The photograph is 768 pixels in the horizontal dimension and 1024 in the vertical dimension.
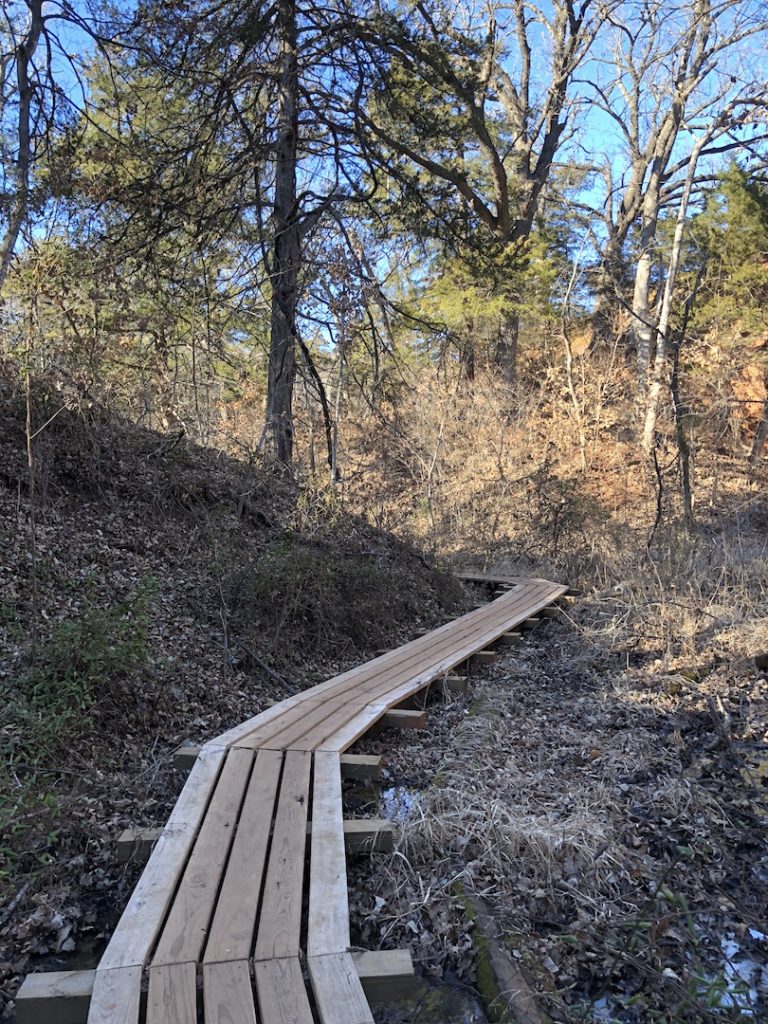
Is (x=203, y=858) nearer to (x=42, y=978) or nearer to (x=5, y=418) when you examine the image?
(x=42, y=978)

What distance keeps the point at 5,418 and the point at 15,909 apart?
4.94 metres

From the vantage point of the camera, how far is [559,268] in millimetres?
19000

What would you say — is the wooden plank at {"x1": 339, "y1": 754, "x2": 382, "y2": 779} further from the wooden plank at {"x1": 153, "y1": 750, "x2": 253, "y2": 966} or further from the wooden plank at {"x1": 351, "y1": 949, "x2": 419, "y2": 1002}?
the wooden plank at {"x1": 351, "y1": 949, "x2": 419, "y2": 1002}

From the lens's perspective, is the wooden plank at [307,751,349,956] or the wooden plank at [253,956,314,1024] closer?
the wooden plank at [253,956,314,1024]

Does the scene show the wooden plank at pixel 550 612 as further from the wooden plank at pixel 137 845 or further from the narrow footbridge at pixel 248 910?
the wooden plank at pixel 137 845

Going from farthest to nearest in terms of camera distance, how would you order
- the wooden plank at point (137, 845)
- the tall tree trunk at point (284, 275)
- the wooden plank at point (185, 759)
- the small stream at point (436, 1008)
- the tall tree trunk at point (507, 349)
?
the tall tree trunk at point (507, 349)
the tall tree trunk at point (284, 275)
the wooden plank at point (185, 759)
the wooden plank at point (137, 845)
the small stream at point (436, 1008)

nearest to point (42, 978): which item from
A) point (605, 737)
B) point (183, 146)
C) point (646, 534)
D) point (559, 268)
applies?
point (605, 737)

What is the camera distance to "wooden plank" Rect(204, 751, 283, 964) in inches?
91.9

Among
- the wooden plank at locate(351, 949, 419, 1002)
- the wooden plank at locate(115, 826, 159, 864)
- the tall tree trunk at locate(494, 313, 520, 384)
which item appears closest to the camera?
the wooden plank at locate(351, 949, 419, 1002)

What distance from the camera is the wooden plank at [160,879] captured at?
7.52 feet

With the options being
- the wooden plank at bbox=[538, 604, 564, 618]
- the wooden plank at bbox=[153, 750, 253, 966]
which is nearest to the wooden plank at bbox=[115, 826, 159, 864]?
the wooden plank at bbox=[153, 750, 253, 966]

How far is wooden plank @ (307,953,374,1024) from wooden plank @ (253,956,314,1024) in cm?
4

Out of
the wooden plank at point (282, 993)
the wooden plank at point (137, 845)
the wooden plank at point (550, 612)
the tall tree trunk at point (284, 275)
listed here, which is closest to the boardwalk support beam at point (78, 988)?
the wooden plank at point (282, 993)

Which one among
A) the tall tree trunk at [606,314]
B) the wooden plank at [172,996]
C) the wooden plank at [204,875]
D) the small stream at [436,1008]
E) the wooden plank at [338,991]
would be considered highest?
the tall tree trunk at [606,314]
